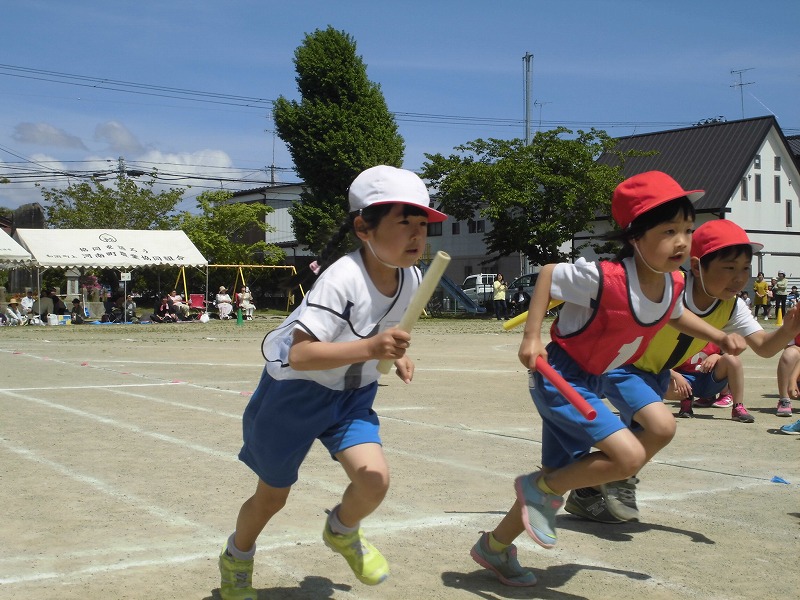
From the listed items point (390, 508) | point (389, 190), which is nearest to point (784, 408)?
point (390, 508)

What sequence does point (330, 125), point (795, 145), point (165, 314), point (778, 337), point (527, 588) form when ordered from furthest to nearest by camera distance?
point (795, 145) → point (330, 125) → point (165, 314) → point (778, 337) → point (527, 588)

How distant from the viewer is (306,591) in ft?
12.5

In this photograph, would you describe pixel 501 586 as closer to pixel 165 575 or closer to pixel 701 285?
pixel 165 575

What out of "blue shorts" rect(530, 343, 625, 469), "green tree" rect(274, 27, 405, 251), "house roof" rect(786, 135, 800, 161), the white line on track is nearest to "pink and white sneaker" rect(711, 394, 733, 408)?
the white line on track

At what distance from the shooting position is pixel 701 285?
18.1 ft

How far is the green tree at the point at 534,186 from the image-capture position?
36000mm

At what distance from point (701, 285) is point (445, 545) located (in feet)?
7.65

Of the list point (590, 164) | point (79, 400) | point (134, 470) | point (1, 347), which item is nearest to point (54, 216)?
point (590, 164)

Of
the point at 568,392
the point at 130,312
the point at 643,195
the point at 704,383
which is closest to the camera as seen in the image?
the point at 568,392

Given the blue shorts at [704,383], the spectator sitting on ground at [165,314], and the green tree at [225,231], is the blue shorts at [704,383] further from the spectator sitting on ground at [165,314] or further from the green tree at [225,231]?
the green tree at [225,231]

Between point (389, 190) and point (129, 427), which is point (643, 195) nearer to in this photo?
point (389, 190)

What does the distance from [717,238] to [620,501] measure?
1659 mm

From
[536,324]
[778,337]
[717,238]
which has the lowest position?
[778,337]

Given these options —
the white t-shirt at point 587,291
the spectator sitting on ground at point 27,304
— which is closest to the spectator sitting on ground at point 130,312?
the spectator sitting on ground at point 27,304
